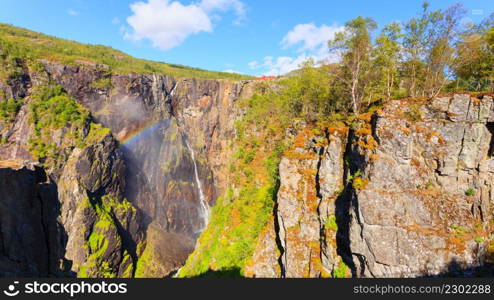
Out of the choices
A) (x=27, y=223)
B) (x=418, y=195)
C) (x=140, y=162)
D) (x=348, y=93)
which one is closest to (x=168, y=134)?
(x=140, y=162)

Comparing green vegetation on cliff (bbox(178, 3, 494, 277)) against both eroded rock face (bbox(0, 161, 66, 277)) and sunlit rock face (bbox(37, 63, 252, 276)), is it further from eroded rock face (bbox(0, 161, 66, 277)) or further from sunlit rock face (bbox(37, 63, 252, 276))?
sunlit rock face (bbox(37, 63, 252, 276))

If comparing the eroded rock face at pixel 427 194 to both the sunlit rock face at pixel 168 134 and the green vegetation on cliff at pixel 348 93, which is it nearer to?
the green vegetation on cliff at pixel 348 93

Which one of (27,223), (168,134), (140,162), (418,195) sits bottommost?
(140,162)

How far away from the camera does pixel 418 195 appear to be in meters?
11.4

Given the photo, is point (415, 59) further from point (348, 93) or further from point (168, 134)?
point (168, 134)

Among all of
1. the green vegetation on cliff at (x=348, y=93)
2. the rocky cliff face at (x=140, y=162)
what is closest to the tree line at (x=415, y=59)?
the green vegetation on cliff at (x=348, y=93)

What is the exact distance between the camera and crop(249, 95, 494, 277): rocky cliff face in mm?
10664

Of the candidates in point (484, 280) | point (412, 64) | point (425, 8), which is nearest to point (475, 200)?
point (484, 280)

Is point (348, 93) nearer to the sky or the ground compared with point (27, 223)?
Result: nearer to the sky

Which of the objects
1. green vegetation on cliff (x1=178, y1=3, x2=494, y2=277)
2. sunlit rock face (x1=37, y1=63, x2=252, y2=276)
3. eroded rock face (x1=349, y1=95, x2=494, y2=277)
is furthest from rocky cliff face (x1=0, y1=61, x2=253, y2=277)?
eroded rock face (x1=349, y1=95, x2=494, y2=277)

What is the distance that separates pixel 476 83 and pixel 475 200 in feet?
34.7

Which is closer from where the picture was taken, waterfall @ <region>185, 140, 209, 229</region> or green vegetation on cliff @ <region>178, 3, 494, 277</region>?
green vegetation on cliff @ <region>178, 3, 494, 277</region>

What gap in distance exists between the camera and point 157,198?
167ft

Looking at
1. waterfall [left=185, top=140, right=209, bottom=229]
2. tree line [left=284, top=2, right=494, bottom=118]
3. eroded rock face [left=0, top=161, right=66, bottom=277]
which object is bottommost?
waterfall [left=185, top=140, right=209, bottom=229]
